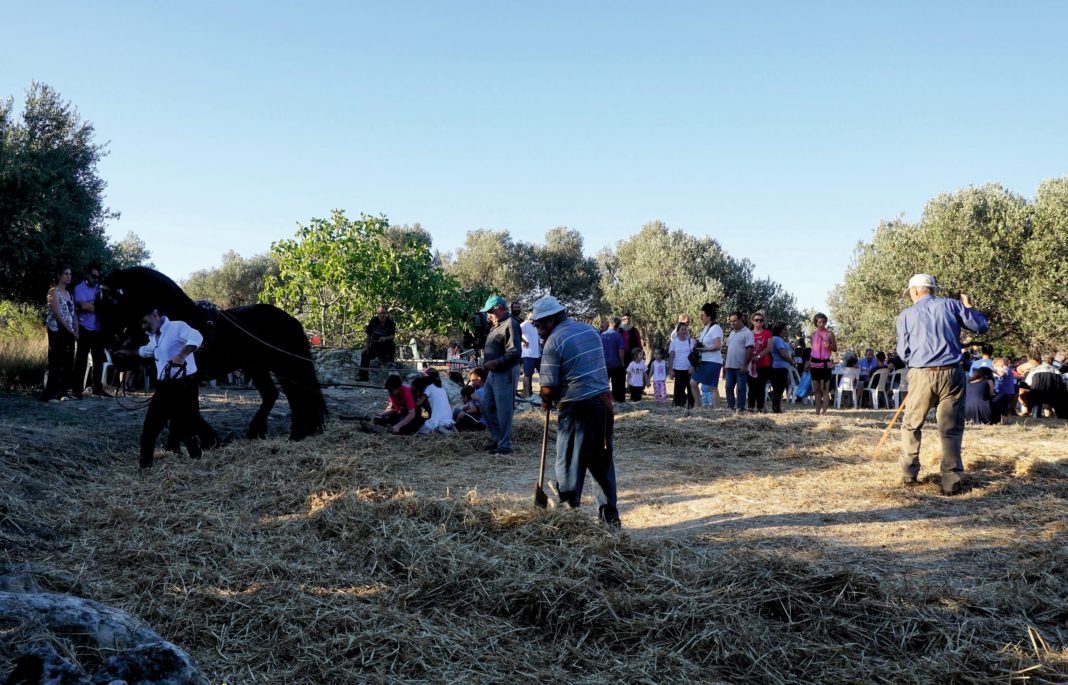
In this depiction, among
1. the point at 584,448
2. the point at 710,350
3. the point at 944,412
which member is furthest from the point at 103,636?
the point at 710,350

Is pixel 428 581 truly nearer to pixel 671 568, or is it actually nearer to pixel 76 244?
pixel 671 568

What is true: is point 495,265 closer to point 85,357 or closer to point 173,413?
point 85,357

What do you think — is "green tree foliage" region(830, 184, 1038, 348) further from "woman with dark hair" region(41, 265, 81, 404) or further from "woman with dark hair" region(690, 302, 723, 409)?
"woman with dark hair" region(41, 265, 81, 404)

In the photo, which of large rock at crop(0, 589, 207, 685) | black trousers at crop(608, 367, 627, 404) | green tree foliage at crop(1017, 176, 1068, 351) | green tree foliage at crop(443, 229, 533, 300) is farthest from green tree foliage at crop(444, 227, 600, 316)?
large rock at crop(0, 589, 207, 685)

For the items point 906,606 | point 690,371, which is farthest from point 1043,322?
point 906,606

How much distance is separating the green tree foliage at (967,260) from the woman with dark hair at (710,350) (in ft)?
54.3

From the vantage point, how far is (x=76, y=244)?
49.0 ft

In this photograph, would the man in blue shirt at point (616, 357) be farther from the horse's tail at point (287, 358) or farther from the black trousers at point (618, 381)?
the horse's tail at point (287, 358)

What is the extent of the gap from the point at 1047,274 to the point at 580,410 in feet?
82.8

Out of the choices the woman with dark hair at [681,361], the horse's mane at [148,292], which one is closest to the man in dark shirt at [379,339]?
the woman with dark hair at [681,361]

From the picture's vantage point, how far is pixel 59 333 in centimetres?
1073

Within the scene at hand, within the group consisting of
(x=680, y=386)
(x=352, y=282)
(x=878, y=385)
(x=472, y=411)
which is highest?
(x=352, y=282)

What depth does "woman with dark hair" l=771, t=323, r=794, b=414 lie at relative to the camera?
1326 cm

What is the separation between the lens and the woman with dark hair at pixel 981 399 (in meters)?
13.2
